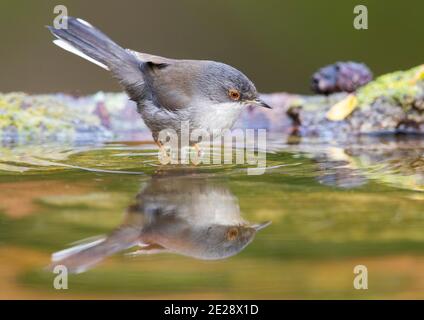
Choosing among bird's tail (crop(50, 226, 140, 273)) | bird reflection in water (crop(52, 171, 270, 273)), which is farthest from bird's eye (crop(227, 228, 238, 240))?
bird's tail (crop(50, 226, 140, 273))

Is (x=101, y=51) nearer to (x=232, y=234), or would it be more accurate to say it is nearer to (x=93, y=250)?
(x=232, y=234)

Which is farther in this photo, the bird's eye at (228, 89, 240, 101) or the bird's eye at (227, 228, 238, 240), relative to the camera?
the bird's eye at (228, 89, 240, 101)

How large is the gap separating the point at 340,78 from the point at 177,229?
136 inches

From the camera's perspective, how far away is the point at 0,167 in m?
3.67

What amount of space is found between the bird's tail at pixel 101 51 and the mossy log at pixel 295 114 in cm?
65

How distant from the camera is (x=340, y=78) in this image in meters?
5.49

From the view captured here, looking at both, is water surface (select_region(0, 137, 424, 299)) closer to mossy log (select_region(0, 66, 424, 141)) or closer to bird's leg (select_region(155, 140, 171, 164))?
bird's leg (select_region(155, 140, 171, 164))

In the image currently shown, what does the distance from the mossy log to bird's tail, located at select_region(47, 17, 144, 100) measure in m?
0.65

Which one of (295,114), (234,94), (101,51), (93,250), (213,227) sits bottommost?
(93,250)

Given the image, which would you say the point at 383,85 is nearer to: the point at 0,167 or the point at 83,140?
the point at 83,140

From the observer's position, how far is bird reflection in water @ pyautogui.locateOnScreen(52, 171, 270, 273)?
80.9 inches

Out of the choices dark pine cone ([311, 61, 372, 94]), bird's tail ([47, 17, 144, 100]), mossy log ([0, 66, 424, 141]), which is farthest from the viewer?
dark pine cone ([311, 61, 372, 94])

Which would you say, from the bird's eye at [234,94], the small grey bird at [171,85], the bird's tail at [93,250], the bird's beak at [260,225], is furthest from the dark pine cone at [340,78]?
the bird's tail at [93,250]

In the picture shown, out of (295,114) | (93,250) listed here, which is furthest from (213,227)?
(295,114)
